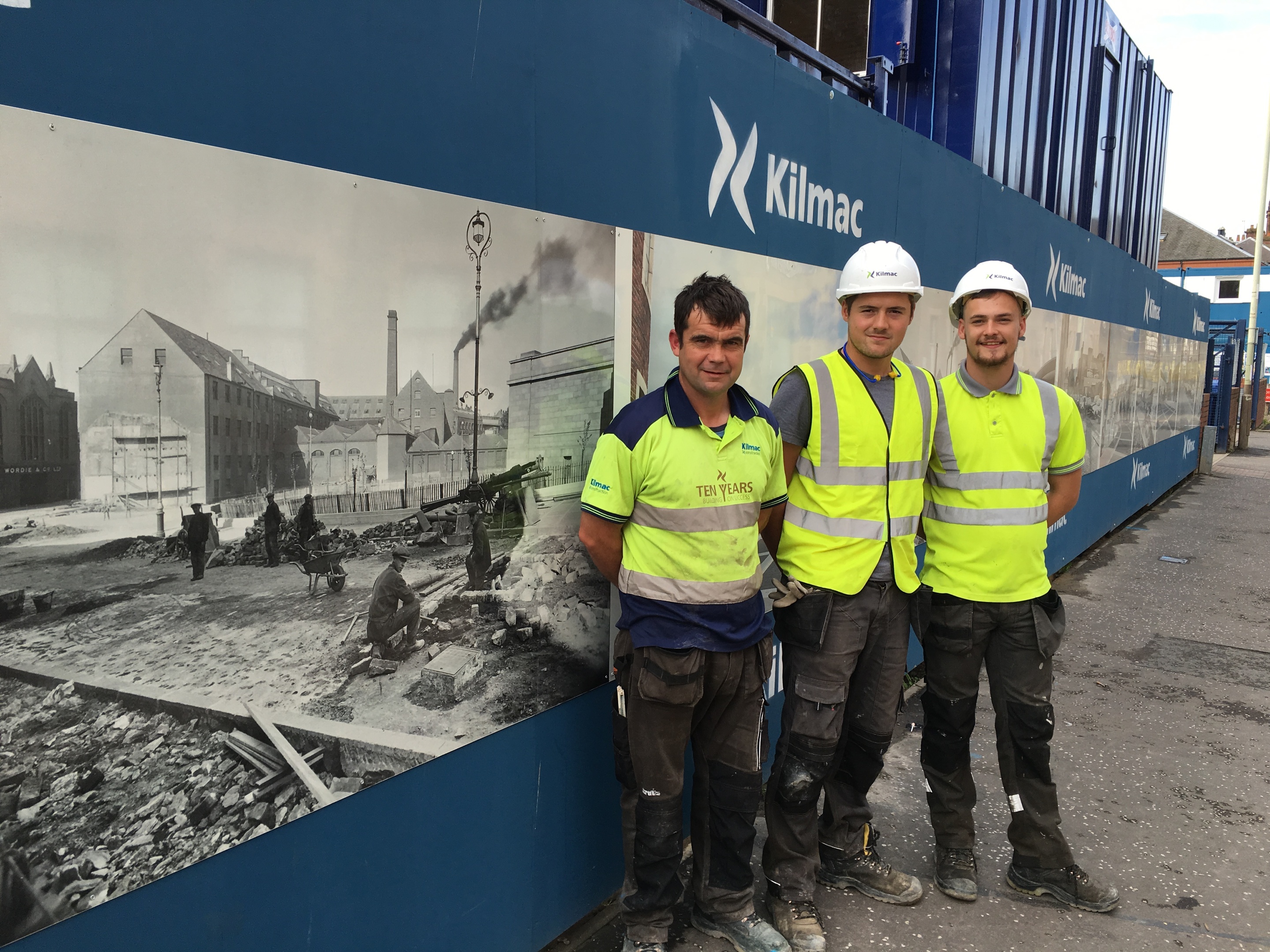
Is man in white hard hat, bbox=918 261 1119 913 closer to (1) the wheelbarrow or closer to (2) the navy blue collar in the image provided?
(2) the navy blue collar

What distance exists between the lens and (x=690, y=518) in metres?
2.41

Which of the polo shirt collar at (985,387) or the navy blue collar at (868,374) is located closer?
the navy blue collar at (868,374)

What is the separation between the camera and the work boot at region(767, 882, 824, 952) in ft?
9.04

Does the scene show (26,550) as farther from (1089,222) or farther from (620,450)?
(1089,222)

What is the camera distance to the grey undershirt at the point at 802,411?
9.34ft

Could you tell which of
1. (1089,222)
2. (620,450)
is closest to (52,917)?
(620,450)

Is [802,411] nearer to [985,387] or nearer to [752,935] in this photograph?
[985,387]

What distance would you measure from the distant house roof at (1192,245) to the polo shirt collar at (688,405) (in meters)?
49.0

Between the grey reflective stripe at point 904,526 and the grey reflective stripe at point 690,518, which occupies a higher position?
the grey reflective stripe at point 690,518

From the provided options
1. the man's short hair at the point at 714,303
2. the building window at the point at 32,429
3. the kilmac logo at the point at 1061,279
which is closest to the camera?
the building window at the point at 32,429

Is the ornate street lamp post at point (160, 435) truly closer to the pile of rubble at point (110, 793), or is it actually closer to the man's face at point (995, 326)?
the pile of rubble at point (110, 793)

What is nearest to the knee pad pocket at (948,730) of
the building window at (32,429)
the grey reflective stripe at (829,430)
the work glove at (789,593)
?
the work glove at (789,593)

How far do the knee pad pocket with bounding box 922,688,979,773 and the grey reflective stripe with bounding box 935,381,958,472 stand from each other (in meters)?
0.81

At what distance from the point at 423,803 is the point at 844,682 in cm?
137
